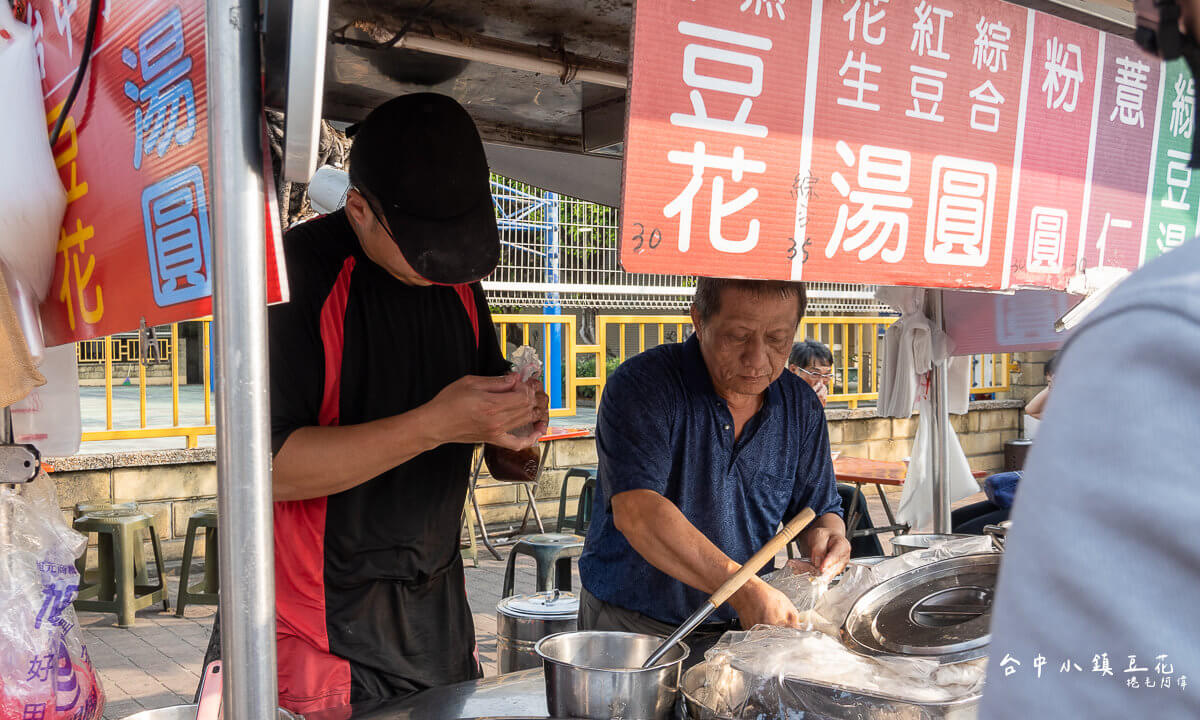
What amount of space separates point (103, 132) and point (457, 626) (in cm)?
124

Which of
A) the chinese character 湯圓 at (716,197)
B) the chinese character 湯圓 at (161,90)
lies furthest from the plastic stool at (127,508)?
the chinese character 湯圓 at (716,197)

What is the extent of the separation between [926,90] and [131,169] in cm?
131

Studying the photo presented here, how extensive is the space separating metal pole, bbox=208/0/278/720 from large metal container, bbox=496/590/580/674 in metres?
1.95

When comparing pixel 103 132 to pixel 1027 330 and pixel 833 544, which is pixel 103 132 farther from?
pixel 1027 330

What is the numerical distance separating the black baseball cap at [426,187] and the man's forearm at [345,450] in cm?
30

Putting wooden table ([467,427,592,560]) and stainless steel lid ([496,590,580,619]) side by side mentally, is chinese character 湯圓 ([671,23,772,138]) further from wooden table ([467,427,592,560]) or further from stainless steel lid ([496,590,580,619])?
wooden table ([467,427,592,560])

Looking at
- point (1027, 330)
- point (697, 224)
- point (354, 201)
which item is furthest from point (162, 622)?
point (697, 224)

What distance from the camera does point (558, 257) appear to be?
882cm

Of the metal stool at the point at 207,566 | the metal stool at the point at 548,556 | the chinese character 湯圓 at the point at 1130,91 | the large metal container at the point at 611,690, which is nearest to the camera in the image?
the large metal container at the point at 611,690

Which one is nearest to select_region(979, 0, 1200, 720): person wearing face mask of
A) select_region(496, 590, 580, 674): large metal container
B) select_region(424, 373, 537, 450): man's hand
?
select_region(424, 373, 537, 450): man's hand

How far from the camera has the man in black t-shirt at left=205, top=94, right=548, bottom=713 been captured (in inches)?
68.6

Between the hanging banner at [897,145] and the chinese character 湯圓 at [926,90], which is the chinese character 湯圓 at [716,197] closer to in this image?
the hanging banner at [897,145]

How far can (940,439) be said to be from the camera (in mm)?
3799

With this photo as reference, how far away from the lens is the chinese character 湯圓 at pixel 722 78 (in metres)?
1.29
